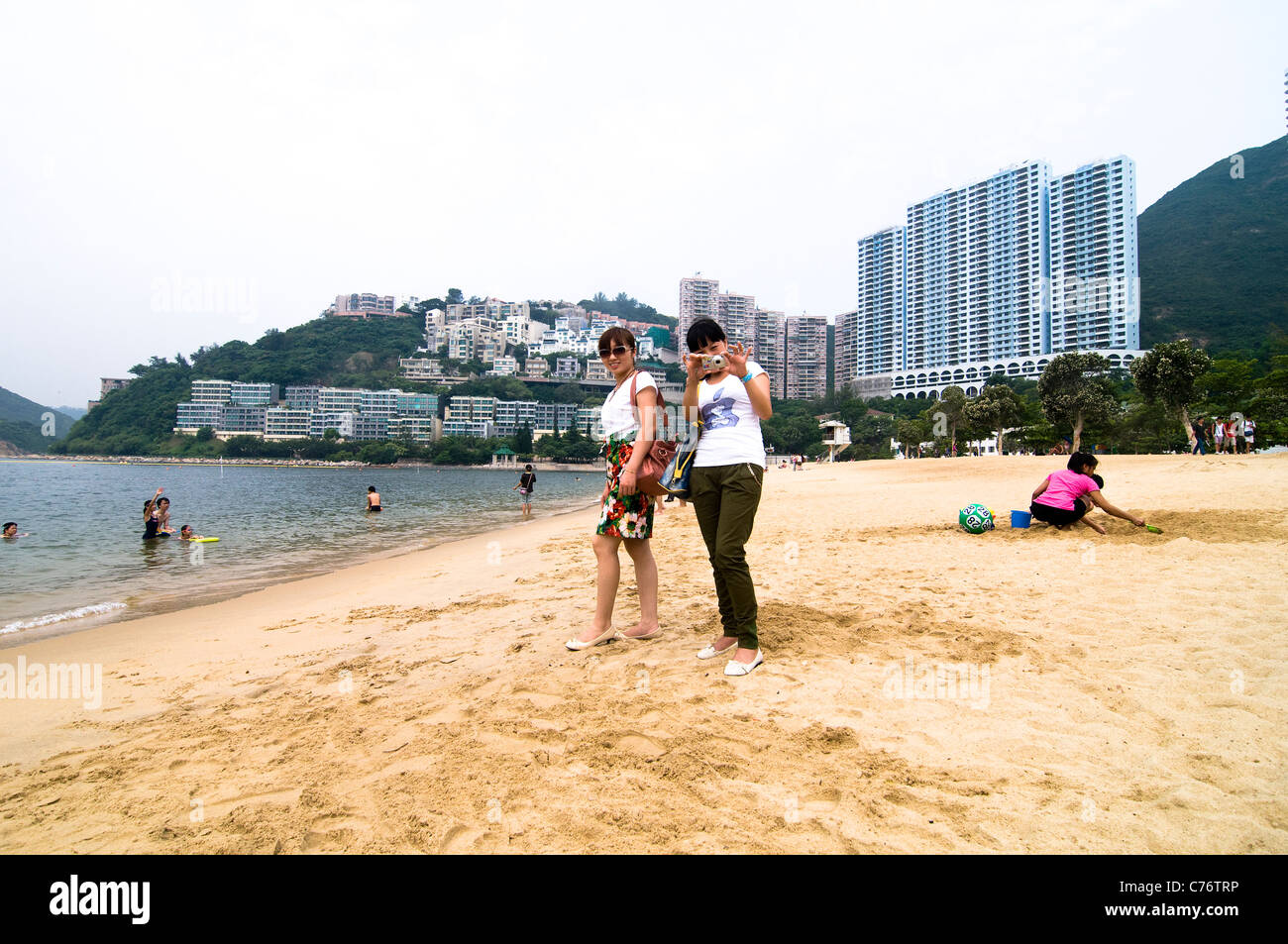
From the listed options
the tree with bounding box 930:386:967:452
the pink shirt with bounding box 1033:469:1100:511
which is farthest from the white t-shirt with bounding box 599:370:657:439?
the tree with bounding box 930:386:967:452

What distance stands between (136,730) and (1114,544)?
8002 millimetres

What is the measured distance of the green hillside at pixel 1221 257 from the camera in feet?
270

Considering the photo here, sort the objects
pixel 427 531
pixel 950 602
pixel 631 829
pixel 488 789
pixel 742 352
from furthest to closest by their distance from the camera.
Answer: pixel 427 531 < pixel 950 602 < pixel 742 352 < pixel 488 789 < pixel 631 829

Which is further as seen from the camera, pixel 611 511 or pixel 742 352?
pixel 611 511

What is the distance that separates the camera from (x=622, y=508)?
3.72 m

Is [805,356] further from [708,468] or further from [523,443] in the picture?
[708,468]

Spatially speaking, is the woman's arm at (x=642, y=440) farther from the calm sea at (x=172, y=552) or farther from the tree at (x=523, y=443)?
the tree at (x=523, y=443)

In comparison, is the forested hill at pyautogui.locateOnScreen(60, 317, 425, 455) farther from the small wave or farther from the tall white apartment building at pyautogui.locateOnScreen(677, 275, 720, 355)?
the small wave

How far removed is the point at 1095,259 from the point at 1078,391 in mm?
91653

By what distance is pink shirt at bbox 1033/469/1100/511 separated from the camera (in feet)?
23.2

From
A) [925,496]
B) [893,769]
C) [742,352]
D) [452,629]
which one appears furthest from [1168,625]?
[925,496]

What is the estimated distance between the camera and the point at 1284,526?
6109 millimetres

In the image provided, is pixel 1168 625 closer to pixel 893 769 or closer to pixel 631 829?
pixel 893 769

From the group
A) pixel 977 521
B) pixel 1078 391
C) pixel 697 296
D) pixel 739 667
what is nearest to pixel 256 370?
pixel 697 296
